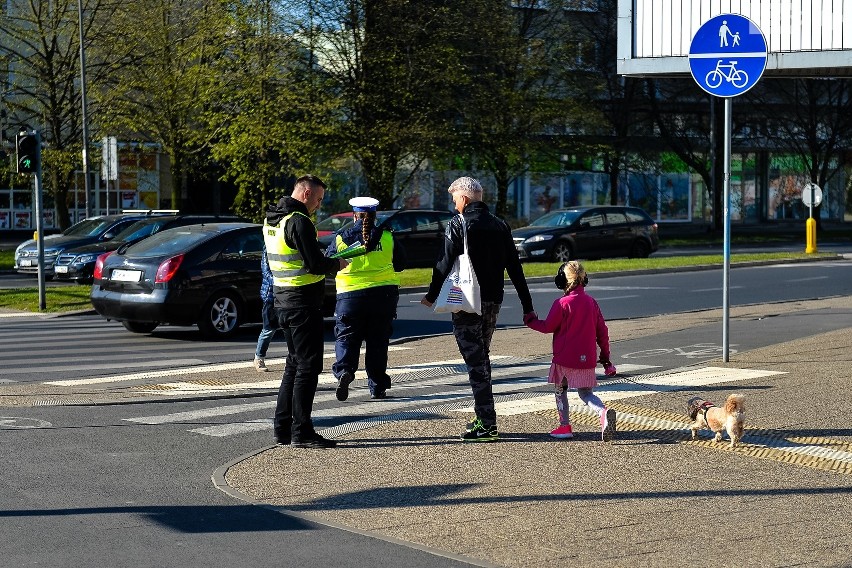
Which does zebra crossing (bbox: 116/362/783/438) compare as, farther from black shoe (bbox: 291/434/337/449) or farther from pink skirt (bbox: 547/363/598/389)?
pink skirt (bbox: 547/363/598/389)

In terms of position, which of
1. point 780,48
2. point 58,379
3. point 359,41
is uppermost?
point 359,41

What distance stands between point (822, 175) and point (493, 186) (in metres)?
13.4

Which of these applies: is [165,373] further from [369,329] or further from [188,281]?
[188,281]

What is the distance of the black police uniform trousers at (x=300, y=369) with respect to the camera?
8750mm

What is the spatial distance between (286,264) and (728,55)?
5.57 m

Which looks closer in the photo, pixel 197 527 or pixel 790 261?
pixel 197 527

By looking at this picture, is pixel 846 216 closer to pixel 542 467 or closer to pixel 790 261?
pixel 790 261

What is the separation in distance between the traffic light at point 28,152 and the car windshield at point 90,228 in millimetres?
7937

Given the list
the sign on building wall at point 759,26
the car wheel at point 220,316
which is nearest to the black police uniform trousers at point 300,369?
the sign on building wall at point 759,26

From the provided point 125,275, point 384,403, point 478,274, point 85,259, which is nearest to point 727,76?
point 384,403

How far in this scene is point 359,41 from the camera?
38.6m

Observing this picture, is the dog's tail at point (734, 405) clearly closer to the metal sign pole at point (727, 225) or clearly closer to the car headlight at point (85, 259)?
the metal sign pole at point (727, 225)

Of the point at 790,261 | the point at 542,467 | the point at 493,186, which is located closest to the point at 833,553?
the point at 542,467

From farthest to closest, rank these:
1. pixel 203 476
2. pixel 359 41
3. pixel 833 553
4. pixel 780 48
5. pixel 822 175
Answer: pixel 822 175, pixel 359 41, pixel 780 48, pixel 203 476, pixel 833 553
